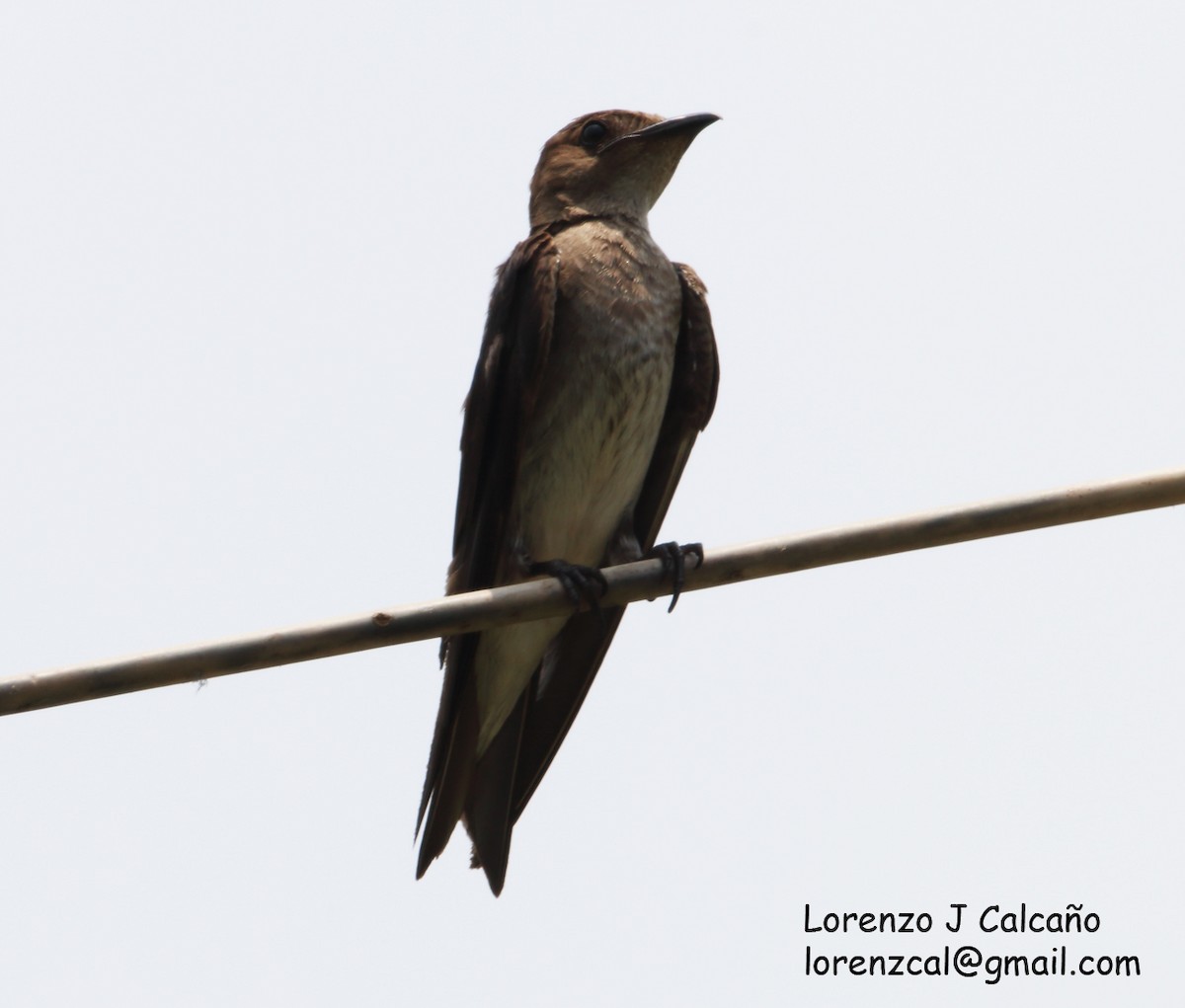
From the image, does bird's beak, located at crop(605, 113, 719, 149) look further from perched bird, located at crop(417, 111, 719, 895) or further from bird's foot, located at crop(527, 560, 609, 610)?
bird's foot, located at crop(527, 560, 609, 610)

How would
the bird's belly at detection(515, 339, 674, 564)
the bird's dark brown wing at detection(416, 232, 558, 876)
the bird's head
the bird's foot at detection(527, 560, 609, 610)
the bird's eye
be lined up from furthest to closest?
the bird's eye
the bird's head
the bird's belly at detection(515, 339, 674, 564)
the bird's dark brown wing at detection(416, 232, 558, 876)
the bird's foot at detection(527, 560, 609, 610)

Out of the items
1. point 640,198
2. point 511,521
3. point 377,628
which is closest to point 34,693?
point 377,628

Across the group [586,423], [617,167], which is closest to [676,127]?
[617,167]

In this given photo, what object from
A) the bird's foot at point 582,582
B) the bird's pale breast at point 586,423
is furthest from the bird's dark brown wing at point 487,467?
the bird's foot at point 582,582

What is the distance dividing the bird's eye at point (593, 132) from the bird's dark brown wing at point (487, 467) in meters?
1.02

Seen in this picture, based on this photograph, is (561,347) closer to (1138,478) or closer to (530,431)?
(530,431)

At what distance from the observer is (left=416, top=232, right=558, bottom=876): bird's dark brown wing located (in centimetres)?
573

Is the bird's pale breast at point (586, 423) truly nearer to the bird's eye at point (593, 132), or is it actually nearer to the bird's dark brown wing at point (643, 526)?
the bird's dark brown wing at point (643, 526)

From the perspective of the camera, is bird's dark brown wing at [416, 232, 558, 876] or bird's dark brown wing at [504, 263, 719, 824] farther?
bird's dark brown wing at [504, 263, 719, 824]

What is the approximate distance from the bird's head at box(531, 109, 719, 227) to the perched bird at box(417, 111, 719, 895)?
320mm

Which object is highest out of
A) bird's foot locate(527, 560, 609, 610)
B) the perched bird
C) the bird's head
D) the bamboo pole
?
the bird's head

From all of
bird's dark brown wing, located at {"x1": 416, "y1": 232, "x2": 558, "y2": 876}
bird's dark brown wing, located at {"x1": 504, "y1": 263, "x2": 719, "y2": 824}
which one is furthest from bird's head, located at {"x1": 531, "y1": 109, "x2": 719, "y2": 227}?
bird's dark brown wing, located at {"x1": 416, "y1": 232, "x2": 558, "y2": 876}

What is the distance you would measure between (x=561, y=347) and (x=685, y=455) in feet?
2.27

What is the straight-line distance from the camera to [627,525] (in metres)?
6.30
